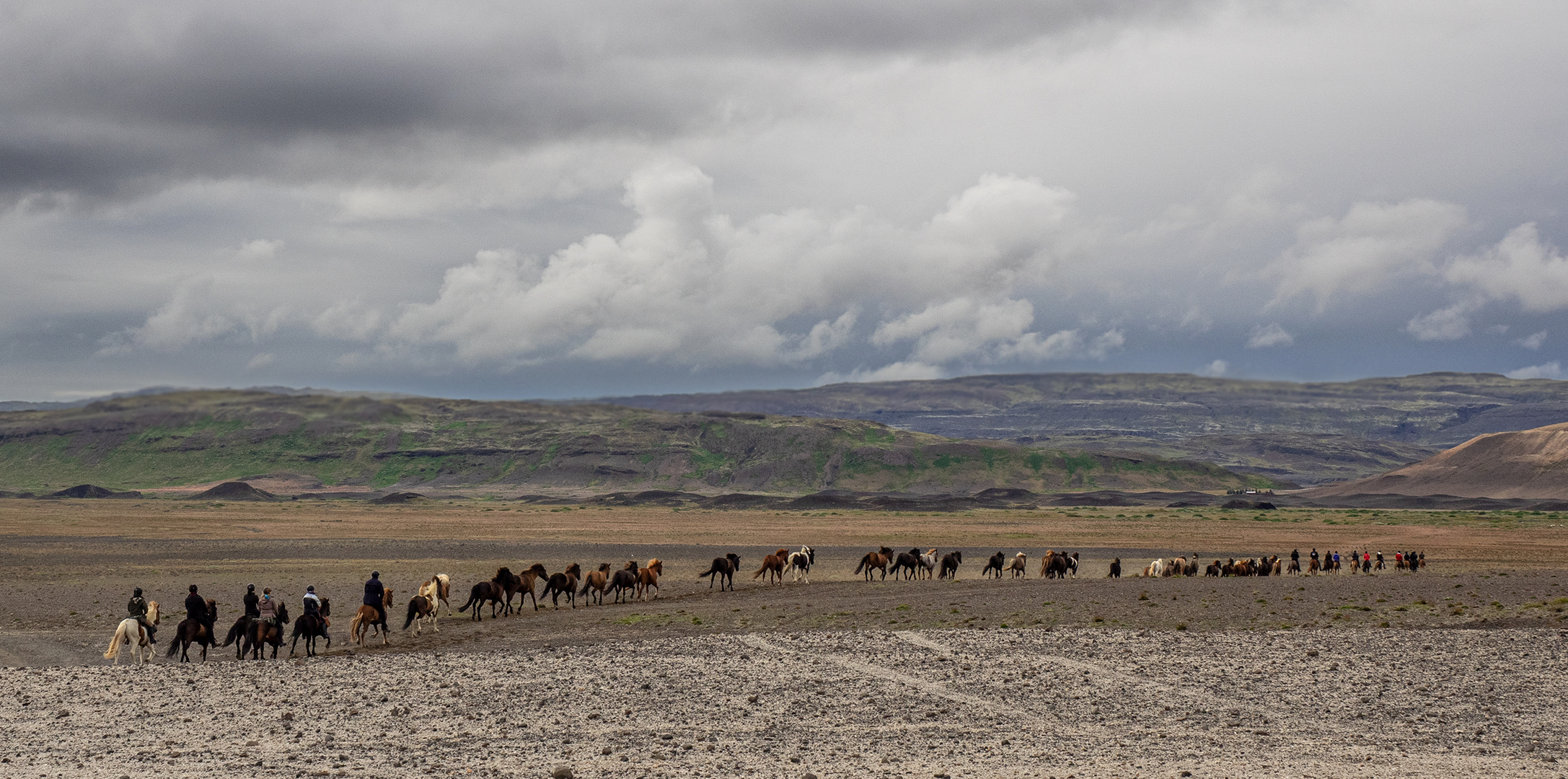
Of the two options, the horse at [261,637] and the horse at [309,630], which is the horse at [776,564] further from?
the horse at [261,637]

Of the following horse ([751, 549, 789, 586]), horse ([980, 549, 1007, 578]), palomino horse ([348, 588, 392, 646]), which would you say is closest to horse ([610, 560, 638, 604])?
horse ([751, 549, 789, 586])

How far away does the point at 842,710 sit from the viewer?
18.0 m

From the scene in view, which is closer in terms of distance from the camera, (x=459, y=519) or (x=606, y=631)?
(x=606, y=631)

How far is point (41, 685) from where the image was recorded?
20.5 meters

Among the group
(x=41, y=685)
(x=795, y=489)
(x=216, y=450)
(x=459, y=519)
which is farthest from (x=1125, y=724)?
(x=216, y=450)

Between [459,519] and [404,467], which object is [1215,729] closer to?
[459,519]

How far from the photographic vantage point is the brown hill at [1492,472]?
493 ft

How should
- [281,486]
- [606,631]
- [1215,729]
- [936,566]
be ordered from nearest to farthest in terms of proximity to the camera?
[1215,729] → [606,631] → [936,566] → [281,486]

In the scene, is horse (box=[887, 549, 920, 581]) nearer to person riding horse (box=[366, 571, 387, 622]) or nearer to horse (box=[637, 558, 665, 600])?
horse (box=[637, 558, 665, 600])

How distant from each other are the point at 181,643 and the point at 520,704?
1051cm

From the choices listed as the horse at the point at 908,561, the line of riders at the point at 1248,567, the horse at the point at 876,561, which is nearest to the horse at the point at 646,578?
the horse at the point at 876,561

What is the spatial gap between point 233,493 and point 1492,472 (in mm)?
175604

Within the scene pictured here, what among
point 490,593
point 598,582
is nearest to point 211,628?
point 490,593

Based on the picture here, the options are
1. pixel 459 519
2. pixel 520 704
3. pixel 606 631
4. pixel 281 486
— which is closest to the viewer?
pixel 520 704
